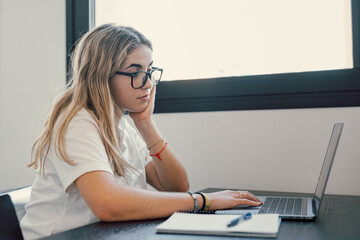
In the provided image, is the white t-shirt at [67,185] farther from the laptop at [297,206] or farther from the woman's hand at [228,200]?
the laptop at [297,206]

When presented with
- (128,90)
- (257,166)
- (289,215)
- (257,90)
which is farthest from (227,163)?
(289,215)

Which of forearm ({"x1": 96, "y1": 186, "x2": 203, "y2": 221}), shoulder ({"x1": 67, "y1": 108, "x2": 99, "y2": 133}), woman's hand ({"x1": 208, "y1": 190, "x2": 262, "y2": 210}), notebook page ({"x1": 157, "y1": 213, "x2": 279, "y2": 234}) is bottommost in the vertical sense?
woman's hand ({"x1": 208, "y1": 190, "x2": 262, "y2": 210})

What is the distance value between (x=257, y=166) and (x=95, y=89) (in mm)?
782

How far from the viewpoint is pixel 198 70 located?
1.87m

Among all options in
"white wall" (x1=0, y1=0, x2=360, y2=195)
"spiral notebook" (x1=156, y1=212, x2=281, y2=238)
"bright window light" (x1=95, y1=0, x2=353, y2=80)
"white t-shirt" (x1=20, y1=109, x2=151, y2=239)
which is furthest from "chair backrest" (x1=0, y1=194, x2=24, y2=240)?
"bright window light" (x1=95, y1=0, x2=353, y2=80)

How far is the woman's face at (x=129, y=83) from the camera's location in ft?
4.23

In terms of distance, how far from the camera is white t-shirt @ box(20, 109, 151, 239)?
3.43ft

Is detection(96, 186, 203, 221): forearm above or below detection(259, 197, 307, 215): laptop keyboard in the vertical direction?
above

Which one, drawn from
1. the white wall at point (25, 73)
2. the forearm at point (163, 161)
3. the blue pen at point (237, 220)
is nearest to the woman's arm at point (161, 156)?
the forearm at point (163, 161)

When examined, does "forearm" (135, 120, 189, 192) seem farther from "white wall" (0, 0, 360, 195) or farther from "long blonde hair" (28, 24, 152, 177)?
"white wall" (0, 0, 360, 195)

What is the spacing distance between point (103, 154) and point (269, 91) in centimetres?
85

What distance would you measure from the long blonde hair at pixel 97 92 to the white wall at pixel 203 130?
20.8 inches

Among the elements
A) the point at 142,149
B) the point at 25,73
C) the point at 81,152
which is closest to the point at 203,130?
the point at 142,149

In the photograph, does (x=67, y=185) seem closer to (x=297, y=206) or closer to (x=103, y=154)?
(x=103, y=154)
